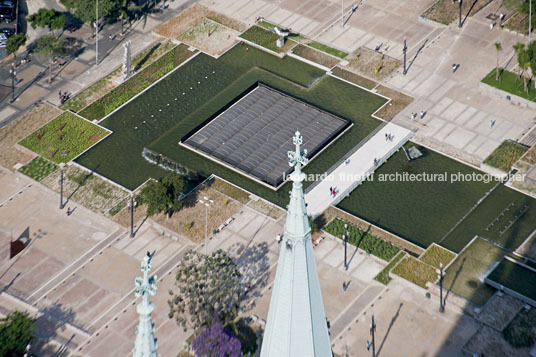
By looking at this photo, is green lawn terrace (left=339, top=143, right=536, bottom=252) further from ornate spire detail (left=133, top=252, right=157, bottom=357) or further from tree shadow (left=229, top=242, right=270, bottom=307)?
ornate spire detail (left=133, top=252, right=157, bottom=357)

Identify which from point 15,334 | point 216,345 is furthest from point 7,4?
point 216,345

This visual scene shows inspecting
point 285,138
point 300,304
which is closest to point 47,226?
point 285,138

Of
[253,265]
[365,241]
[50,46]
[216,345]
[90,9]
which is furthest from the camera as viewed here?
[90,9]

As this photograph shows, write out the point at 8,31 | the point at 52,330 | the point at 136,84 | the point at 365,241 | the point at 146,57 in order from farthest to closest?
the point at 8,31 → the point at 146,57 → the point at 136,84 → the point at 365,241 → the point at 52,330

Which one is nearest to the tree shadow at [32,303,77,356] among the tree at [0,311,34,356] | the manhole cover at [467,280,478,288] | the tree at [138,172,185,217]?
the tree at [0,311,34,356]

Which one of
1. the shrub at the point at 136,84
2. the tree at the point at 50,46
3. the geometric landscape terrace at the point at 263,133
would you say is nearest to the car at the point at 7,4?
the tree at the point at 50,46

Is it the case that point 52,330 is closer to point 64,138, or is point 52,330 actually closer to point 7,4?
point 64,138

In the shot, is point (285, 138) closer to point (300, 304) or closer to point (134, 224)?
point (134, 224)
